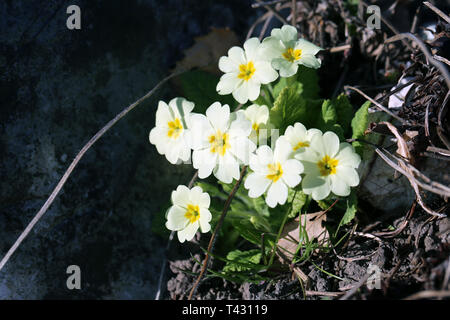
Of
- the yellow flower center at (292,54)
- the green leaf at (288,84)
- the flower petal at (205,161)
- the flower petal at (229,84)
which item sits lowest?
the flower petal at (205,161)

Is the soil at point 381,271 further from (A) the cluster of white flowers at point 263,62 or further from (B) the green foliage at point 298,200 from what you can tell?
(A) the cluster of white flowers at point 263,62

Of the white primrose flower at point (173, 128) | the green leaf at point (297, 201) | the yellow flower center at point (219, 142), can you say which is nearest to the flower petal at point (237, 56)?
the white primrose flower at point (173, 128)

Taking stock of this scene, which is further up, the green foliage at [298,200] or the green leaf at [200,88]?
the green leaf at [200,88]

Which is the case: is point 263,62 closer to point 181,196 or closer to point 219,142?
point 219,142

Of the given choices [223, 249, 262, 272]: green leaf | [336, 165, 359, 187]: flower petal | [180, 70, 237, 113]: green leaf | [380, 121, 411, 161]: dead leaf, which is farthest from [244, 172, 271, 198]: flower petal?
[180, 70, 237, 113]: green leaf

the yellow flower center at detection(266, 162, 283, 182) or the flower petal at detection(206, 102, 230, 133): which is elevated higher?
the flower petal at detection(206, 102, 230, 133)

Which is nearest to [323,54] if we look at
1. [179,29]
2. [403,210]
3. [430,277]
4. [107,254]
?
[179,29]

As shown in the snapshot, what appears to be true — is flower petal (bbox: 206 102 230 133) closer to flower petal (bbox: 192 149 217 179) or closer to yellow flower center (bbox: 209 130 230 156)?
yellow flower center (bbox: 209 130 230 156)
